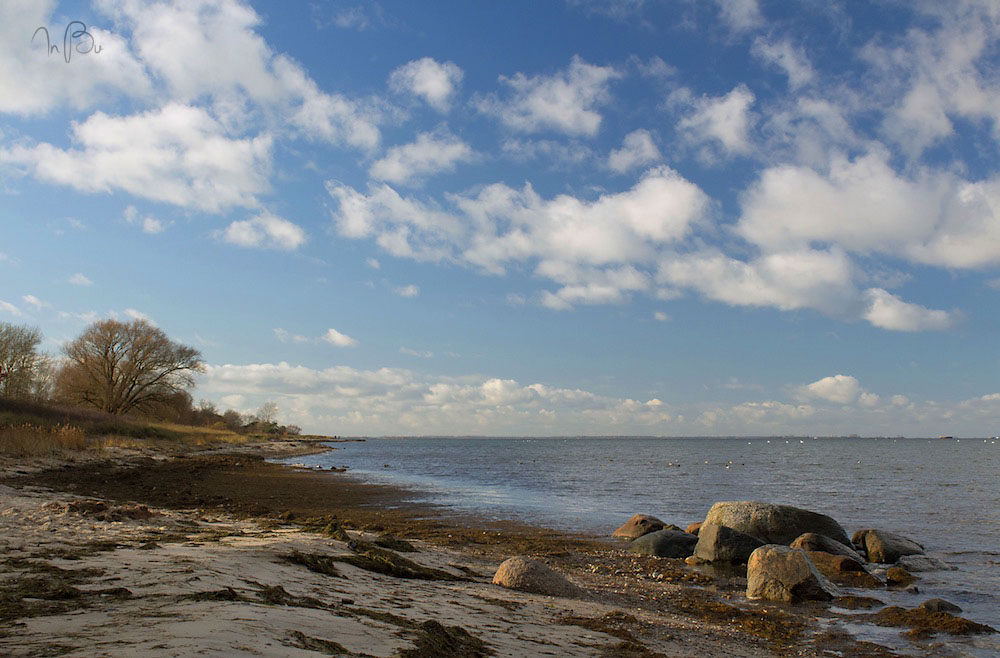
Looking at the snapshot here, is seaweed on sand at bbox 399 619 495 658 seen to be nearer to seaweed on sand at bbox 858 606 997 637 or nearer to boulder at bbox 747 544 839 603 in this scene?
boulder at bbox 747 544 839 603

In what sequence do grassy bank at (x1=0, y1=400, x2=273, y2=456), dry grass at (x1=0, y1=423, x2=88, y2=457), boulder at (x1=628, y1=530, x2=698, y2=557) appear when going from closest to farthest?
1. boulder at (x1=628, y1=530, x2=698, y2=557)
2. dry grass at (x1=0, y1=423, x2=88, y2=457)
3. grassy bank at (x1=0, y1=400, x2=273, y2=456)

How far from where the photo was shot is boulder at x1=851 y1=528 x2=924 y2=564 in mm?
15180

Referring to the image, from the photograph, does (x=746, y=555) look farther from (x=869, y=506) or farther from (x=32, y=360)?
(x=32, y=360)

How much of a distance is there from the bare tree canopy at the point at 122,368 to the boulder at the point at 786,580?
2552 inches

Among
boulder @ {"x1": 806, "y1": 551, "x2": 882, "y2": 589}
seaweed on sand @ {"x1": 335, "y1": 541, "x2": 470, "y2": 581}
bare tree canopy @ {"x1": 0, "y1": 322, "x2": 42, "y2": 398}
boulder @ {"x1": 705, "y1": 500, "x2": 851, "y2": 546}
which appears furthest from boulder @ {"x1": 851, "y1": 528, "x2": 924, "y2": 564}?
bare tree canopy @ {"x1": 0, "y1": 322, "x2": 42, "y2": 398}

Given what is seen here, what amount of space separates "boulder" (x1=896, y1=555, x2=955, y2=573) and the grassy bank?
2951cm

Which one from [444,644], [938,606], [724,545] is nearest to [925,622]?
[938,606]

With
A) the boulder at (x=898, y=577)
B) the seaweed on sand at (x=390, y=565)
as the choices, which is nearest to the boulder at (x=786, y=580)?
the boulder at (x=898, y=577)

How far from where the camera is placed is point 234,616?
4828 mm

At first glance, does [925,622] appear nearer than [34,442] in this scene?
Yes

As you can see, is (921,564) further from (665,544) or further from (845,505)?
(845,505)

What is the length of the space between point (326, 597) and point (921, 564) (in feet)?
47.9

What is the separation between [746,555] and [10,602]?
13.8m

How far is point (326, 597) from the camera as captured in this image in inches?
262
